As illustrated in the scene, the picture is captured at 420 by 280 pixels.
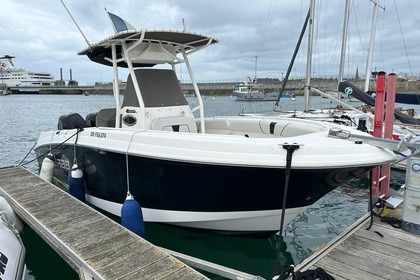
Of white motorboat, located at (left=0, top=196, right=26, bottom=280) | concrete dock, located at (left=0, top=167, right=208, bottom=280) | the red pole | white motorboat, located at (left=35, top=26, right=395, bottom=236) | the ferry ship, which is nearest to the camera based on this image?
concrete dock, located at (left=0, top=167, right=208, bottom=280)

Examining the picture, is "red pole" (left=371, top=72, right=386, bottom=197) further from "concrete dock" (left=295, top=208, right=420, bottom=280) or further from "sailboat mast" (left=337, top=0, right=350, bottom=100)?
"sailboat mast" (left=337, top=0, right=350, bottom=100)

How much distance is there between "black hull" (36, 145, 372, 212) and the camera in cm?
344

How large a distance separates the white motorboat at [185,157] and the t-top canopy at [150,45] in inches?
0.6

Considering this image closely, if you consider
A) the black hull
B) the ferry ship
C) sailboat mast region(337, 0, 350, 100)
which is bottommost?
the black hull

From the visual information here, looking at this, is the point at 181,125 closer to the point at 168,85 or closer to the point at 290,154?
the point at 168,85

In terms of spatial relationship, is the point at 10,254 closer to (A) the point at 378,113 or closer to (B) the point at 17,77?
(A) the point at 378,113

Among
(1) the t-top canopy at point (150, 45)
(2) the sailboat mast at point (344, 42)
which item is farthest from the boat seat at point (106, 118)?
(2) the sailboat mast at point (344, 42)

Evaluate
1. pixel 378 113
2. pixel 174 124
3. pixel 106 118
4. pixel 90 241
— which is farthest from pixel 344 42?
pixel 90 241

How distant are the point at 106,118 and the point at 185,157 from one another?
241 cm

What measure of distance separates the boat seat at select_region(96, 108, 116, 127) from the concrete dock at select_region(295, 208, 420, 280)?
3745mm

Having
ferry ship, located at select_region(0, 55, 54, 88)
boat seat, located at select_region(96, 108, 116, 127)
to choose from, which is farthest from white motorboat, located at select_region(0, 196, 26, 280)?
ferry ship, located at select_region(0, 55, 54, 88)

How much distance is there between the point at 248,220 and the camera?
152 inches

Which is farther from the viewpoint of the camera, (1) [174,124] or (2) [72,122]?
(2) [72,122]

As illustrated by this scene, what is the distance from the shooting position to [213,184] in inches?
144
